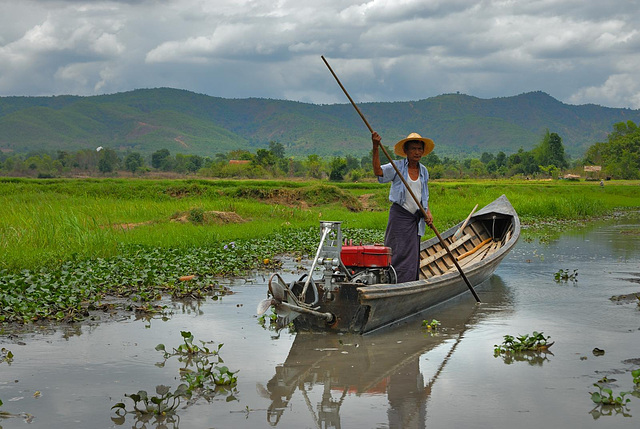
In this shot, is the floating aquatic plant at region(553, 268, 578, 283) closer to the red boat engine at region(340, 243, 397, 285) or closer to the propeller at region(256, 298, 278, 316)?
the red boat engine at region(340, 243, 397, 285)

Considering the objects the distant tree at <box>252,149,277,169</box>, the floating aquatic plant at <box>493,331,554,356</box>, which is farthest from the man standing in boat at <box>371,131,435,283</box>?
the distant tree at <box>252,149,277,169</box>

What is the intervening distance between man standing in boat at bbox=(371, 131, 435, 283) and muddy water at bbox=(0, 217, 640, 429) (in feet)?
2.43

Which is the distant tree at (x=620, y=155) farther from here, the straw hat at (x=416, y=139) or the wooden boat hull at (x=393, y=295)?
the straw hat at (x=416, y=139)

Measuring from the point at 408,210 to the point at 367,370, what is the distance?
230 centimetres

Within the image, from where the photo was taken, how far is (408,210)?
7809 millimetres

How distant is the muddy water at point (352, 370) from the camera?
4.93m

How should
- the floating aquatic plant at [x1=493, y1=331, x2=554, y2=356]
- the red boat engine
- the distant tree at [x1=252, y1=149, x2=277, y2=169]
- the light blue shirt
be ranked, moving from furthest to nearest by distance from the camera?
the distant tree at [x1=252, y1=149, x2=277, y2=169] → the light blue shirt → the red boat engine → the floating aquatic plant at [x1=493, y1=331, x2=554, y2=356]

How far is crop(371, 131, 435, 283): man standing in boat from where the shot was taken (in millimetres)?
7742

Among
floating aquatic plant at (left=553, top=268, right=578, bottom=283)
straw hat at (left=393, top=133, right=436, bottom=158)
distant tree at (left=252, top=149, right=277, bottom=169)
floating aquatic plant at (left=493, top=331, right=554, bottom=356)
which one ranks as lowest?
floating aquatic plant at (left=553, top=268, right=578, bottom=283)

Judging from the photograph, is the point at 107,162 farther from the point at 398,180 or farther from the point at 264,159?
the point at 398,180

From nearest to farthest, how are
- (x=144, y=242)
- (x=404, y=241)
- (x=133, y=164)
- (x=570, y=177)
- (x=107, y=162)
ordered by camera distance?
(x=404, y=241) < (x=144, y=242) < (x=570, y=177) < (x=107, y=162) < (x=133, y=164)

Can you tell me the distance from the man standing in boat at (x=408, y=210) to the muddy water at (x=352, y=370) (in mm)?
741

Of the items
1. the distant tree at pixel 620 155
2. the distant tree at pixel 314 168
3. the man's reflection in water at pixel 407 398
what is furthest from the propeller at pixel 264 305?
the distant tree at pixel 620 155

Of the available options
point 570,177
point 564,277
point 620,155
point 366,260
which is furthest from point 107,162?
point 366,260
